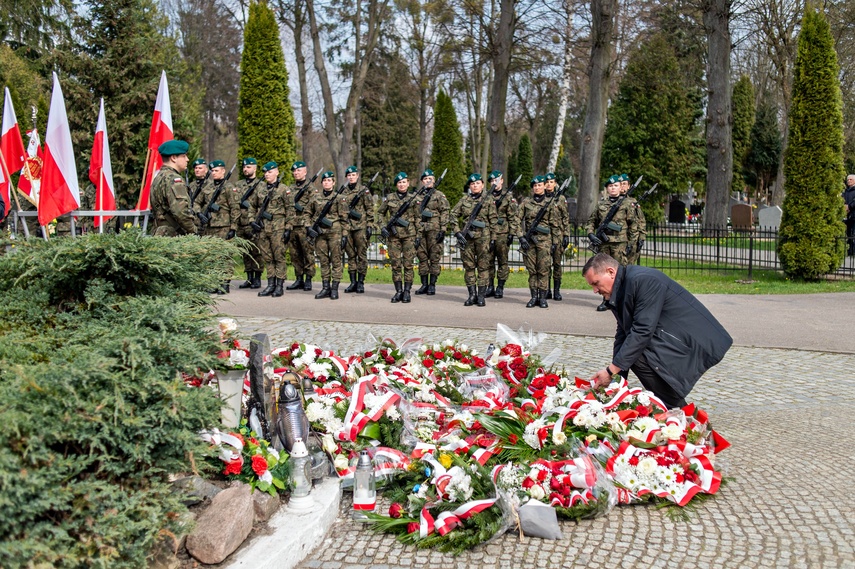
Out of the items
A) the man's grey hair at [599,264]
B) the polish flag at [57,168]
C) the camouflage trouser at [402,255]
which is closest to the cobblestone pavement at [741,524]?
the man's grey hair at [599,264]

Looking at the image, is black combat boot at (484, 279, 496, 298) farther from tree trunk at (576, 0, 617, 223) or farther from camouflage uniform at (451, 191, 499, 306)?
tree trunk at (576, 0, 617, 223)

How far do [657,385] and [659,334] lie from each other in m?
0.38

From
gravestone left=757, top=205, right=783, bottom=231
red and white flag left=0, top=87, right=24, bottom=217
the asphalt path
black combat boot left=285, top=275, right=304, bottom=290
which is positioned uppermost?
red and white flag left=0, top=87, right=24, bottom=217

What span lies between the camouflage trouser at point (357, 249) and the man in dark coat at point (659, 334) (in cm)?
879

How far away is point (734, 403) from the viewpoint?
7.15m

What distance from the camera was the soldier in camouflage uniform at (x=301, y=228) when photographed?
14.4 metres

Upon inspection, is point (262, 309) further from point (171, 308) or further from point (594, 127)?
point (594, 127)

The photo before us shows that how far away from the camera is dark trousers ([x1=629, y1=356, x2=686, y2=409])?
5.78 m

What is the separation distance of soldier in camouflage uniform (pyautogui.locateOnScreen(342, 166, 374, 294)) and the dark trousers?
8952 millimetres

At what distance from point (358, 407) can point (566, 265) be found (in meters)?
13.6

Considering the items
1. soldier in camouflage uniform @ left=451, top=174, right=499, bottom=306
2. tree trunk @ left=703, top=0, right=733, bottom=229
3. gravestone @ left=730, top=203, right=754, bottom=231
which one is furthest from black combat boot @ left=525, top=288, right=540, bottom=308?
gravestone @ left=730, top=203, right=754, bottom=231

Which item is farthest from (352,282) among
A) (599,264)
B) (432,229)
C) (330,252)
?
(599,264)

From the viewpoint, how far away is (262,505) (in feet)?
14.4

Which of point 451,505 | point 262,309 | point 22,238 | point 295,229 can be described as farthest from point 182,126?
point 451,505
